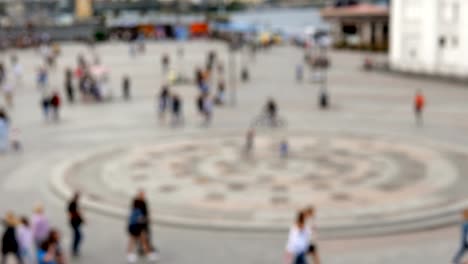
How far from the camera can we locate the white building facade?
148 feet

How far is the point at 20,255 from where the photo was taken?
12.8 metres

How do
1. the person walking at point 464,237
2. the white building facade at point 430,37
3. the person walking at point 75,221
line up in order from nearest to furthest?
the person walking at point 464,237, the person walking at point 75,221, the white building facade at point 430,37

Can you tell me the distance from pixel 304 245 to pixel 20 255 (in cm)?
537

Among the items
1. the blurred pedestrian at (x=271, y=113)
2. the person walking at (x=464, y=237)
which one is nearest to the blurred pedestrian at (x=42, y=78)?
the blurred pedestrian at (x=271, y=113)

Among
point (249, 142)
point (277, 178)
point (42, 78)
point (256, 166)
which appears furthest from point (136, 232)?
point (42, 78)

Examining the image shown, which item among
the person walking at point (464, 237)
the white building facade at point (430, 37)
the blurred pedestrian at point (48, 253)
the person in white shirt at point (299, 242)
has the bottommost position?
the white building facade at point (430, 37)

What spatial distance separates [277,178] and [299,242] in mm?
7850

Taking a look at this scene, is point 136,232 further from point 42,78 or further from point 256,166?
point 42,78

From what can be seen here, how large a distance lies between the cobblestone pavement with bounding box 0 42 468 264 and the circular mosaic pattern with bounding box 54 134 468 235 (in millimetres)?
56

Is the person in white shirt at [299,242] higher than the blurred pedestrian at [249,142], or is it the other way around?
the person in white shirt at [299,242]

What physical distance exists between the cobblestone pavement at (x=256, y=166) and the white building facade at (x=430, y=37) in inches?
259

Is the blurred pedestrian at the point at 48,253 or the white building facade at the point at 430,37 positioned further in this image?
the white building facade at the point at 430,37

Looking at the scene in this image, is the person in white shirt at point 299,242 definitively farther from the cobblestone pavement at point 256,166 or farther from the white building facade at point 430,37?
the white building facade at point 430,37

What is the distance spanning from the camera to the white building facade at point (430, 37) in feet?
148
